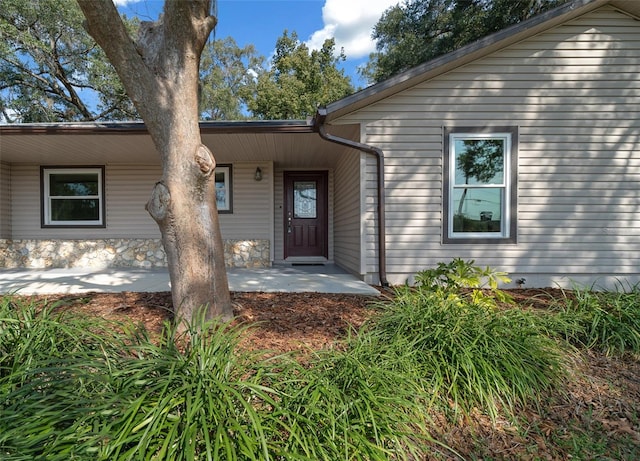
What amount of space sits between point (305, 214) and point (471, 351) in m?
6.45

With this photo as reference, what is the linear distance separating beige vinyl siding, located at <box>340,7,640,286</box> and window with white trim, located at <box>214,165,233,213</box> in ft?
12.2

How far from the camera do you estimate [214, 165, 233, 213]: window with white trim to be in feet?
24.8

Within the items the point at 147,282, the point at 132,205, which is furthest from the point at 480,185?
the point at 132,205

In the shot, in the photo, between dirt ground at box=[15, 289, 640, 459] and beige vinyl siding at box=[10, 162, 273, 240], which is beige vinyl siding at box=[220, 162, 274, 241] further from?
dirt ground at box=[15, 289, 640, 459]

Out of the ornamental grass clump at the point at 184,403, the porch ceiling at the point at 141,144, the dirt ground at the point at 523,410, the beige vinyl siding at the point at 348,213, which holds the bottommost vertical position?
the dirt ground at the point at 523,410

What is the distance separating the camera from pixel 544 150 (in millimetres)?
5000

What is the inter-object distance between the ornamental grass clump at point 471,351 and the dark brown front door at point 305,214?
5640 millimetres

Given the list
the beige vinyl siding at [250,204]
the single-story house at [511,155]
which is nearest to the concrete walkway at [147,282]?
the single-story house at [511,155]

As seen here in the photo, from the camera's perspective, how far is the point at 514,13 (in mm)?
11031

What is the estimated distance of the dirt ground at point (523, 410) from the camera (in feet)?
5.78

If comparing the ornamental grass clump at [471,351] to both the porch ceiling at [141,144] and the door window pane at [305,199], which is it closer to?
the porch ceiling at [141,144]

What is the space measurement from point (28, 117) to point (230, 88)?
1076cm

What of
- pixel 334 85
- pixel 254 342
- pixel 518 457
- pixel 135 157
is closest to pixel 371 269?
pixel 254 342

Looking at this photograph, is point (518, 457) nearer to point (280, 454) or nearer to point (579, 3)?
point (280, 454)
